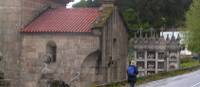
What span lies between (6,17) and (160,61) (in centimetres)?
2209

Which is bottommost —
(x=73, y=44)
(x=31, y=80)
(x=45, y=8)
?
(x=31, y=80)

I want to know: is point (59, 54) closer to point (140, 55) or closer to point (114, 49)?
point (114, 49)

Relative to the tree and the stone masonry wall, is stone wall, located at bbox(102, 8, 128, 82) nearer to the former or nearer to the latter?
the stone masonry wall

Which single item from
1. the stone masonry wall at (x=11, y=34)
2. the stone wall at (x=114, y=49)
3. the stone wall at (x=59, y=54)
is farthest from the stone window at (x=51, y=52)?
the stone wall at (x=114, y=49)

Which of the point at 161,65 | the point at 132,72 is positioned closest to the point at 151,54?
the point at 161,65

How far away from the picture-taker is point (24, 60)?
36.1 metres

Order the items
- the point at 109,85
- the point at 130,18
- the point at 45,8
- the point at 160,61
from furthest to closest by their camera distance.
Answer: the point at 130,18 < the point at 160,61 < the point at 45,8 < the point at 109,85

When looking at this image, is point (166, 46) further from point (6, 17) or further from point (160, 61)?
point (6, 17)

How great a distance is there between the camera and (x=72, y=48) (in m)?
34.9

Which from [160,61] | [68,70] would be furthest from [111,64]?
[160,61]

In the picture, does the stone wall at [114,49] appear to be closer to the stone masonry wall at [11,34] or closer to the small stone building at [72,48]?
the small stone building at [72,48]

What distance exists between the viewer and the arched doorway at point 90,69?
34.6 m

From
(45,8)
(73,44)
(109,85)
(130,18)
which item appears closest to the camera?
(109,85)

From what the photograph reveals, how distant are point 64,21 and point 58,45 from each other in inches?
76.5
